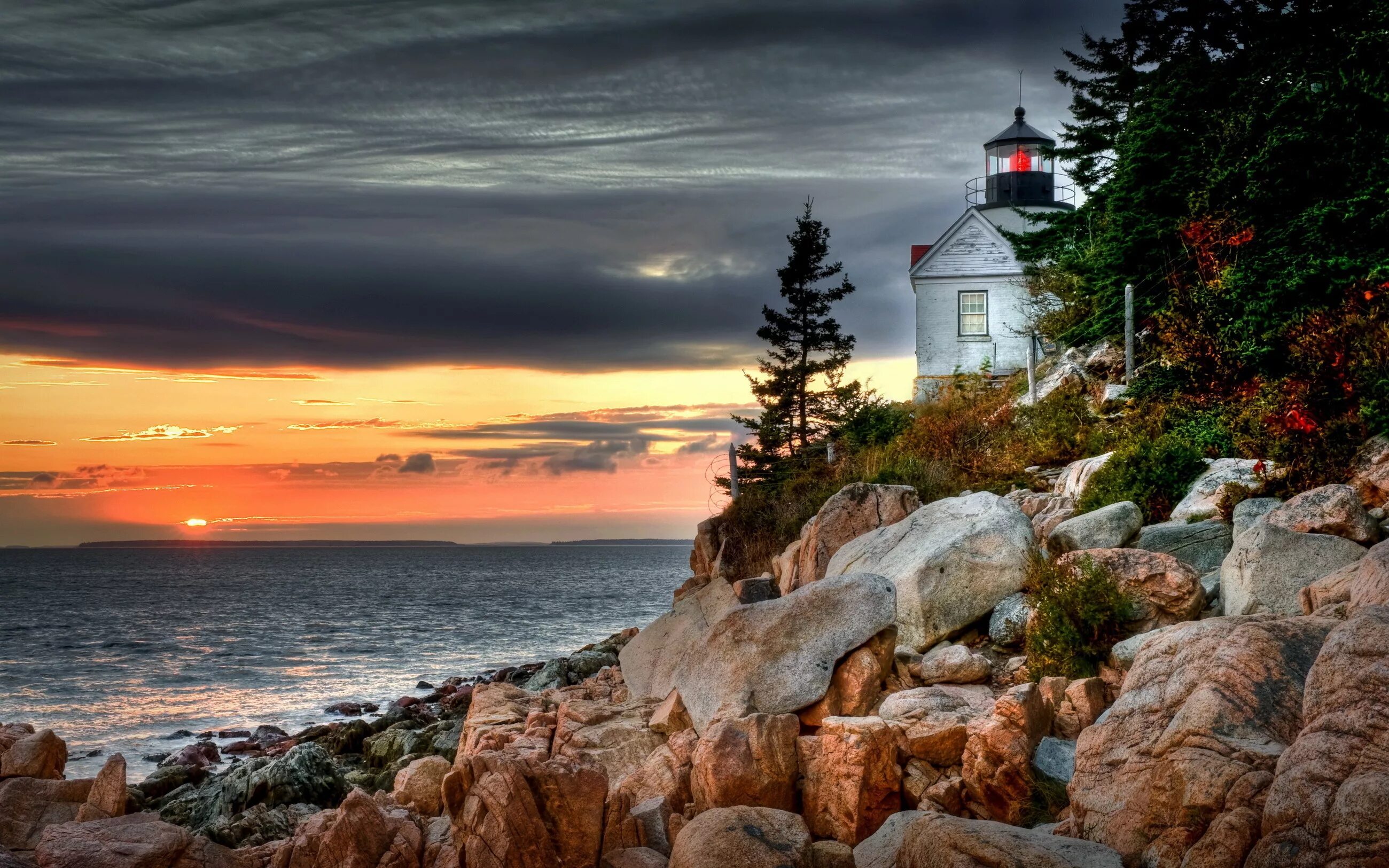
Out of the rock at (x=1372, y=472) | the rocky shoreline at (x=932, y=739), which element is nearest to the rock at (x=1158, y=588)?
the rocky shoreline at (x=932, y=739)

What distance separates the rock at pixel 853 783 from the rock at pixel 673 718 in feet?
9.71

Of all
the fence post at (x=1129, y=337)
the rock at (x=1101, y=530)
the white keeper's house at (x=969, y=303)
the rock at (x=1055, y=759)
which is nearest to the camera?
the rock at (x=1055, y=759)

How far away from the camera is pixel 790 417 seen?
111 ft

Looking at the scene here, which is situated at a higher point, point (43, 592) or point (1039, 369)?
point (1039, 369)

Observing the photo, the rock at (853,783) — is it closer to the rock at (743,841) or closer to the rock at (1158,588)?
the rock at (743,841)

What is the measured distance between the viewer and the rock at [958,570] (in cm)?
1325

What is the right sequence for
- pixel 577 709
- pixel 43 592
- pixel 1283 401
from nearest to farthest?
pixel 577 709 → pixel 1283 401 → pixel 43 592

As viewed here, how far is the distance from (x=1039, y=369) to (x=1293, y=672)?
819 inches

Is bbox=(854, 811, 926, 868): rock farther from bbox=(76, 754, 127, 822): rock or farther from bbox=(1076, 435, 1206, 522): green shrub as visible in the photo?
bbox=(1076, 435, 1206, 522): green shrub

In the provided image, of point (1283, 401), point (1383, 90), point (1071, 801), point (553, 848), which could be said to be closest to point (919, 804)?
point (1071, 801)

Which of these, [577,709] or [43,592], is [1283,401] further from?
[43,592]

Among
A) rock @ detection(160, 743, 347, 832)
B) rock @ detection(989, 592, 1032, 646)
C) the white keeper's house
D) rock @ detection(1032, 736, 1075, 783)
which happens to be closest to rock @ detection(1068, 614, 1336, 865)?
rock @ detection(1032, 736, 1075, 783)

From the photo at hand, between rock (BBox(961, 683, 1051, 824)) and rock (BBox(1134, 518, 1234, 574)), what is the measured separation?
4.64m

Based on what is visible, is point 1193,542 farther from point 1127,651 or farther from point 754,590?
point 754,590
